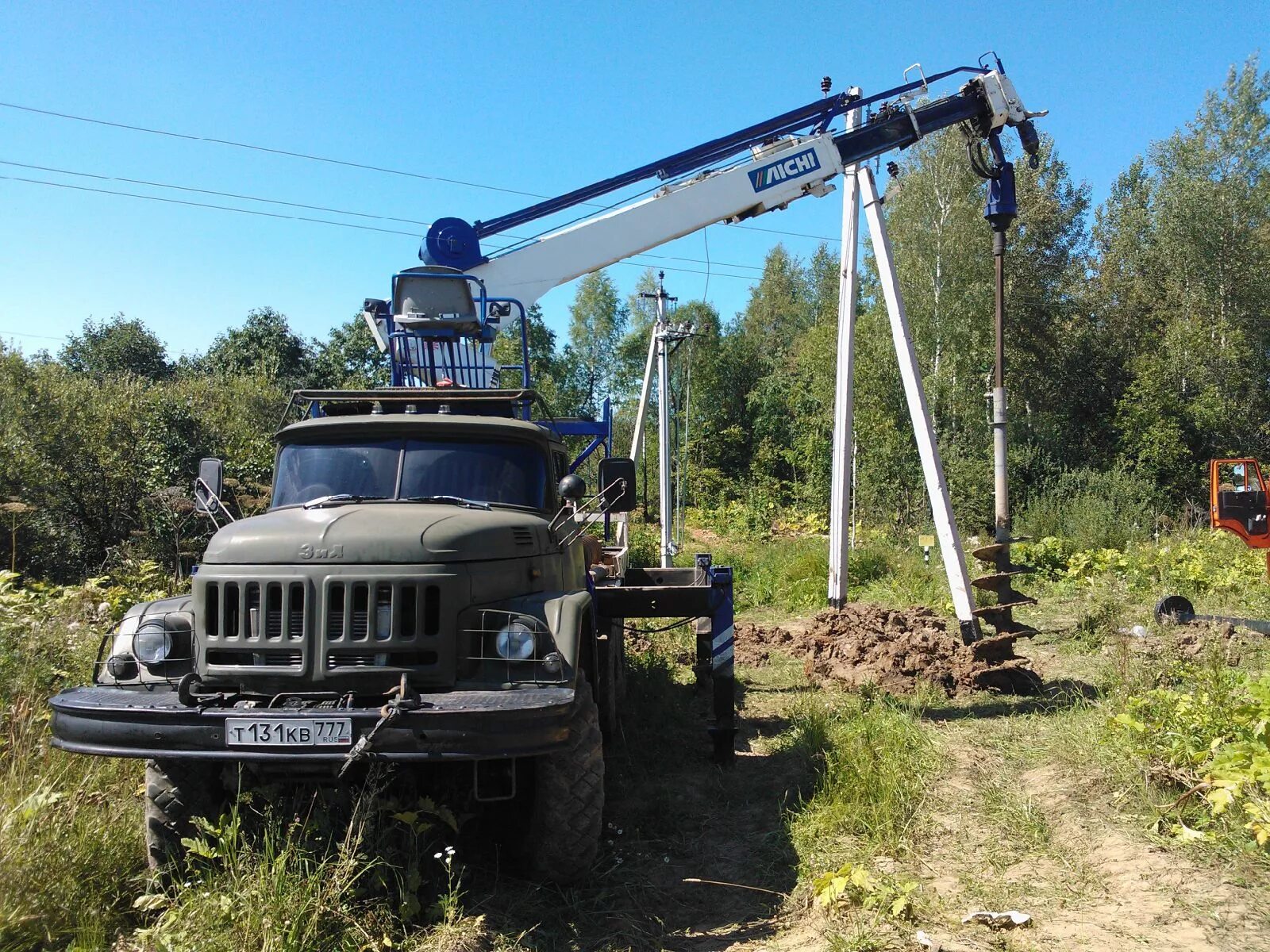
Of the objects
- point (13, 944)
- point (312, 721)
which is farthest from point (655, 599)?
point (13, 944)

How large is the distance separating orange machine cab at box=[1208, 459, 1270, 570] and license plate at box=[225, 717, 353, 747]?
45.4 feet

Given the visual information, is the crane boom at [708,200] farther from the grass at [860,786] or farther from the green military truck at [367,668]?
the grass at [860,786]

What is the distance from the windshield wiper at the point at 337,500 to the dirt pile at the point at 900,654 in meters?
5.25

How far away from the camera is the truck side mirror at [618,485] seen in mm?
5566

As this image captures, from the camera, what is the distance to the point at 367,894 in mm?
3938

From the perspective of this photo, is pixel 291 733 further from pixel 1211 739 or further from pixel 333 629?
pixel 1211 739

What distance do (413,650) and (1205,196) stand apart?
2928 centimetres

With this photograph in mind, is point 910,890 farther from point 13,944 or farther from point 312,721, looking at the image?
point 13,944

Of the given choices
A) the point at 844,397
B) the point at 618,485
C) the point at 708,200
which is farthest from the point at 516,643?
the point at 844,397

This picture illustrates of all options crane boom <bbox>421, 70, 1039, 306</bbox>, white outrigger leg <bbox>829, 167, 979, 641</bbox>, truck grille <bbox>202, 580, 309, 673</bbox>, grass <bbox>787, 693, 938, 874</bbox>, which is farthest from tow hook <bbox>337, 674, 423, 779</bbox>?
white outrigger leg <bbox>829, 167, 979, 641</bbox>

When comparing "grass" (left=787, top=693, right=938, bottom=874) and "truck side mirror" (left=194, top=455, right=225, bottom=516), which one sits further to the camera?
"truck side mirror" (left=194, top=455, right=225, bottom=516)

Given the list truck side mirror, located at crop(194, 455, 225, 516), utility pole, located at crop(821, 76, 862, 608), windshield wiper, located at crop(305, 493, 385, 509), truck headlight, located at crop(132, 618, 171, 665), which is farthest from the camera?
utility pole, located at crop(821, 76, 862, 608)

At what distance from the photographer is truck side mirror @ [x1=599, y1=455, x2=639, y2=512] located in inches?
219

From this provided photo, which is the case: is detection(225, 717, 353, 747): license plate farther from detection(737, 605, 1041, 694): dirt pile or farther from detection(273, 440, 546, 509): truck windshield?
detection(737, 605, 1041, 694): dirt pile
